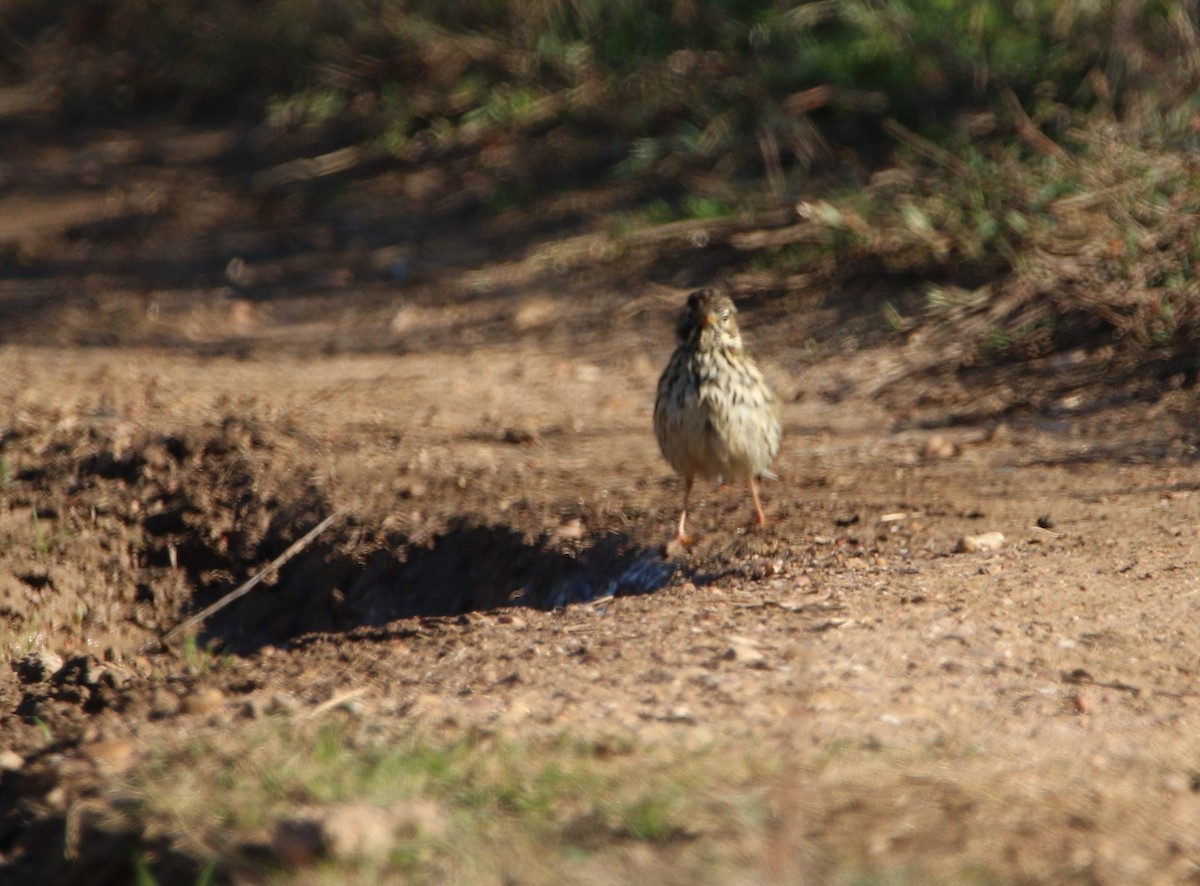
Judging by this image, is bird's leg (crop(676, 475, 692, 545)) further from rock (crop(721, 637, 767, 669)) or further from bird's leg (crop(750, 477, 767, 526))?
rock (crop(721, 637, 767, 669))

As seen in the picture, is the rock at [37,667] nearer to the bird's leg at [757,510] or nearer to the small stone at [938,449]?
the bird's leg at [757,510]

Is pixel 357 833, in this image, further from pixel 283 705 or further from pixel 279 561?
pixel 279 561

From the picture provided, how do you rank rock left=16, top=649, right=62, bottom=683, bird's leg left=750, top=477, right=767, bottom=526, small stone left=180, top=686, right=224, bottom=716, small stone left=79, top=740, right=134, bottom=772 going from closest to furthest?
small stone left=79, top=740, right=134, bottom=772 → small stone left=180, top=686, right=224, bottom=716 → rock left=16, top=649, right=62, bottom=683 → bird's leg left=750, top=477, right=767, bottom=526

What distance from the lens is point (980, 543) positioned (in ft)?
18.6

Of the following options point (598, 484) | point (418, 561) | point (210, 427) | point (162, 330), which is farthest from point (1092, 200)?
point (162, 330)

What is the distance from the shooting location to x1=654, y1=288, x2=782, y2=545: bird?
236 inches

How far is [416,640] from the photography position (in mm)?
5199

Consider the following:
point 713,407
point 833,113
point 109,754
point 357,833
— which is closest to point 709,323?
point 713,407

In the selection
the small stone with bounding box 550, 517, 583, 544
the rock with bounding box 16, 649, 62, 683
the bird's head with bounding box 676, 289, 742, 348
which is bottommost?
the rock with bounding box 16, 649, 62, 683

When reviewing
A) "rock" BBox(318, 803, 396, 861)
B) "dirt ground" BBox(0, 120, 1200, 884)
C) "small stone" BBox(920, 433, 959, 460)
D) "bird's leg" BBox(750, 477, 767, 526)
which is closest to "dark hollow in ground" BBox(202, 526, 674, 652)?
"dirt ground" BBox(0, 120, 1200, 884)

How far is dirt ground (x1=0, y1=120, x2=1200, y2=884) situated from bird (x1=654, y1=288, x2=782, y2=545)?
0.25m

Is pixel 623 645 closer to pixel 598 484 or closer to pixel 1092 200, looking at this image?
pixel 598 484

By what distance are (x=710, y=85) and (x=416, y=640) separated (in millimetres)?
6153

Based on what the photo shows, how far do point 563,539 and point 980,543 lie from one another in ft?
5.20
